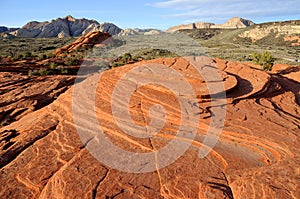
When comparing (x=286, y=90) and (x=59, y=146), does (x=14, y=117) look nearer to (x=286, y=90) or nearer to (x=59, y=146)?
(x=59, y=146)

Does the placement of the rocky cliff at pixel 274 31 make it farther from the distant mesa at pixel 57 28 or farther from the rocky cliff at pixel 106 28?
the rocky cliff at pixel 106 28

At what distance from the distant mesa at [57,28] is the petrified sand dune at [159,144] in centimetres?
9747

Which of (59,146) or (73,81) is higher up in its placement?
(59,146)

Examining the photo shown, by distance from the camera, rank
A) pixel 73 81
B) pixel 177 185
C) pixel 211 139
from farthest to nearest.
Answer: pixel 73 81 → pixel 211 139 → pixel 177 185

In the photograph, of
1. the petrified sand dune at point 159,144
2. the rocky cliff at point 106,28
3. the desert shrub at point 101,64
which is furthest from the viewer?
the rocky cliff at point 106,28

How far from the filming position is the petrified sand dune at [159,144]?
14.8 feet

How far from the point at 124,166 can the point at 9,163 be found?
101 inches

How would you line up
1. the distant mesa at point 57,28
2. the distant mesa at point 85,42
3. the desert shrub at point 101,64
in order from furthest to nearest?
the distant mesa at point 57,28, the distant mesa at point 85,42, the desert shrub at point 101,64

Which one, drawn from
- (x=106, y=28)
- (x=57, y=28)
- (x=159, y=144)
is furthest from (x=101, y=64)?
(x=106, y=28)

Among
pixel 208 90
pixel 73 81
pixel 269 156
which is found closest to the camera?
pixel 269 156

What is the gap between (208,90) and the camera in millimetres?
7965

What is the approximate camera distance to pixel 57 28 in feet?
347

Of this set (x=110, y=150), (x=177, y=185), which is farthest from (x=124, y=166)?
(x=177, y=185)

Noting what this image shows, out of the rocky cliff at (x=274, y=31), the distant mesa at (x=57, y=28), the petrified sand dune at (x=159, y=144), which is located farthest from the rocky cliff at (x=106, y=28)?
the petrified sand dune at (x=159, y=144)
